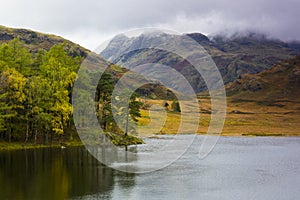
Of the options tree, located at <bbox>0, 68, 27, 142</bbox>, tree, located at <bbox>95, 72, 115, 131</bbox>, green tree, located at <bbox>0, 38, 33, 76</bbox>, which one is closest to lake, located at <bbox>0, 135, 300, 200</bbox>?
tree, located at <bbox>0, 68, 27, 142</bbox>

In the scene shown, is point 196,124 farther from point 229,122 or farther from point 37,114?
point 37,114

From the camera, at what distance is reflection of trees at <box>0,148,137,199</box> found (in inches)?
1521

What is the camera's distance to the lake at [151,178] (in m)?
38.1

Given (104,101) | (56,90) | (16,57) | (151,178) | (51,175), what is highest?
(16,57)

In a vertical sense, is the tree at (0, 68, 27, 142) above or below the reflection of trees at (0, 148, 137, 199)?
above

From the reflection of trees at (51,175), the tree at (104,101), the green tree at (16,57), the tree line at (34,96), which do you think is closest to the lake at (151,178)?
the reflection of trees at (51,175)

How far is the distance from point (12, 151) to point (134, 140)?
27295 mm

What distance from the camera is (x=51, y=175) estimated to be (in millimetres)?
47438

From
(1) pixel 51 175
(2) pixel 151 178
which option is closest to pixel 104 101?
(1) pixel 51 175

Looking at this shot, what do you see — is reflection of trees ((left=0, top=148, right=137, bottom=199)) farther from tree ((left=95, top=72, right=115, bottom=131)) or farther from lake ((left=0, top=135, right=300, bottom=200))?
tree ((left=95, top=72, right=115, bottom=131))

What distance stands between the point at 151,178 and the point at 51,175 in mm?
11551

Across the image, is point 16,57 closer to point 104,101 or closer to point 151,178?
point 104,101

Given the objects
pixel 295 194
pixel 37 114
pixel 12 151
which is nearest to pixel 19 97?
pixel 37 114

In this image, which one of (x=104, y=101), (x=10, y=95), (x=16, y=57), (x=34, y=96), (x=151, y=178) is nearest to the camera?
(x=151, y=178)
